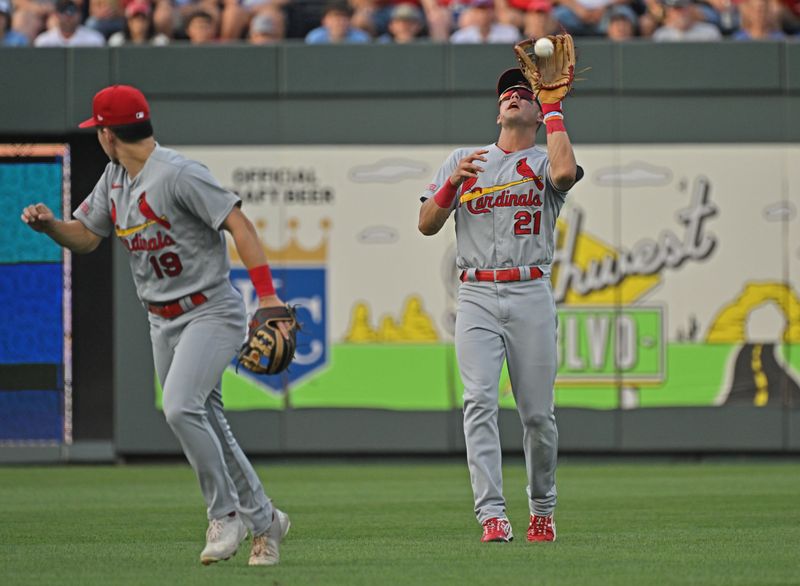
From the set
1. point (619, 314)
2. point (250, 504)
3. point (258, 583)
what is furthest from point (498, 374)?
point (619, 314)

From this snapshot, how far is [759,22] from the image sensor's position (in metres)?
16.8

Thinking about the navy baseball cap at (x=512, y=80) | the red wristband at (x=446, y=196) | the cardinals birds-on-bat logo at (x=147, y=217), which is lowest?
the cardinals birds-on-bat logo at (x=147, y=217)

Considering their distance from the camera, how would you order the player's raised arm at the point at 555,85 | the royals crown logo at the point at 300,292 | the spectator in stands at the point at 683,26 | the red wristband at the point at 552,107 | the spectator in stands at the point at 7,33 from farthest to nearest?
the spectator in stands at the point at 7,33 → the spectator in stands at the point at 683,26 → the royals crown logo at the point at 300,292 → the red wristband at the point at 552,107 → the player's raised arm at the point at 555,85

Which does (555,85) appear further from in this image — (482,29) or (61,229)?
(482,29)

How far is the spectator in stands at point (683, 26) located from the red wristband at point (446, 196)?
9.50m

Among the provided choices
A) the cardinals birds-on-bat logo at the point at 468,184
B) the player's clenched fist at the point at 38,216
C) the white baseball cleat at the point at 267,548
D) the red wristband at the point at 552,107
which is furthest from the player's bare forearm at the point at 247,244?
the red wristband at the point at 552,107

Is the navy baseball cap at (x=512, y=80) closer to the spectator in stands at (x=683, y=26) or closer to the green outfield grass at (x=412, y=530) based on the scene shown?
the green outfield grass at (x=412, y=530)

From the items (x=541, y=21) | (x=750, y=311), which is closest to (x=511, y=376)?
(x=750, y=311)

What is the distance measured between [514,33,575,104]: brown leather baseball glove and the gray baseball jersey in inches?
13.1

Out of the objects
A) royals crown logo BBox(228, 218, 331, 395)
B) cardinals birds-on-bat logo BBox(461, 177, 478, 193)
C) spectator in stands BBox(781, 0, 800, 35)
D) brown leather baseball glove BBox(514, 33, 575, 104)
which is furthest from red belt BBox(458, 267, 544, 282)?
spectator in stands BBox(781, 0, 800, 35)

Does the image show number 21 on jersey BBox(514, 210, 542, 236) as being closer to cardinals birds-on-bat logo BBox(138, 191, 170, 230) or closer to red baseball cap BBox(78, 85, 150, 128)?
cardinals birds-on-bat logo BBox(138, 191, 170, 230)

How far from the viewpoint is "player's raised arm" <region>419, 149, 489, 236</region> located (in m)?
7.49


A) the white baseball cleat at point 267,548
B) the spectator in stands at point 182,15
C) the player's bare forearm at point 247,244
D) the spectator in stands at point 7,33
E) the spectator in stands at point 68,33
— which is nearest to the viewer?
the player's bare forearm at point 247,244

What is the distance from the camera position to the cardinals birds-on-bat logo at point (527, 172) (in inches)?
307
